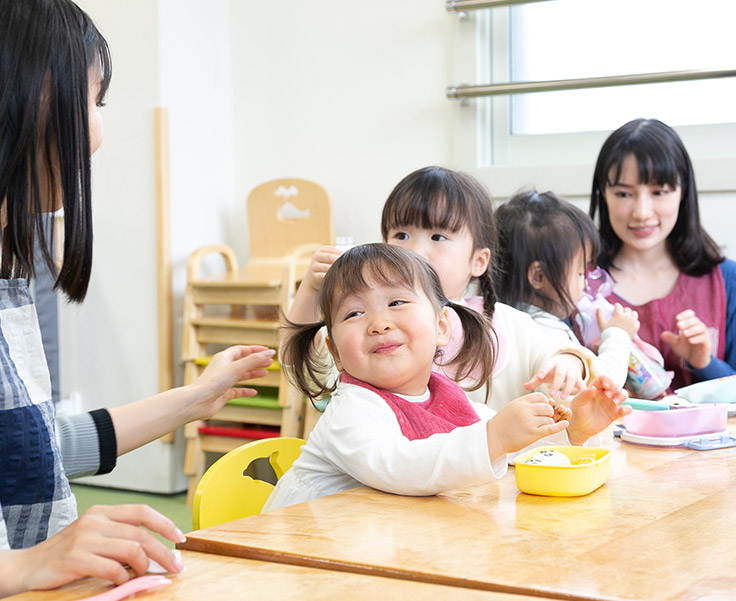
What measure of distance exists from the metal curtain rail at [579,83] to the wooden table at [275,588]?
210 cm

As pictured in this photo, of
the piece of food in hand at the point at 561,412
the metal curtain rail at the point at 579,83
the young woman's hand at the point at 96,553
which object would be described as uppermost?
the metal curtain rail at the point at 579,83

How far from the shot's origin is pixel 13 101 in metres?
0.78

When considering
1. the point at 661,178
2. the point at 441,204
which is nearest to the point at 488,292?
the point at 441,204

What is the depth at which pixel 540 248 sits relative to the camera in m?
1.67

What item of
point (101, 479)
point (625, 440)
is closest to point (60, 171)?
point (625, 440)

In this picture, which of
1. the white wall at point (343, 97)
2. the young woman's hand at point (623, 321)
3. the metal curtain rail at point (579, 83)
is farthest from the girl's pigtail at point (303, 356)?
the white wall at point (343, 97)

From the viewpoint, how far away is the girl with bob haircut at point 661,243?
1.91 m

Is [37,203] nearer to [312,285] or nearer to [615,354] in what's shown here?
[312,285]

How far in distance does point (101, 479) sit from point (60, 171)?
2551 millimetres

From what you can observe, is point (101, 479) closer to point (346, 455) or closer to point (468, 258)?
point (468, 258)

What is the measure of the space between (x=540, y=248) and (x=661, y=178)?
42 cm

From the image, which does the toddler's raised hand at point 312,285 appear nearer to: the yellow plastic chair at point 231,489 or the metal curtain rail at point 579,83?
the yellow plastic chair at point 231,489

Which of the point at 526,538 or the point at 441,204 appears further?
the point at 441,204

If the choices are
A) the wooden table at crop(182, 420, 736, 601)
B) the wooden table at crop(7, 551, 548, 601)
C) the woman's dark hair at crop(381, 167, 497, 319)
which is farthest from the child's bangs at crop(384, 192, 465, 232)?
the wooden table at crop(7, 551, 548, 601)
